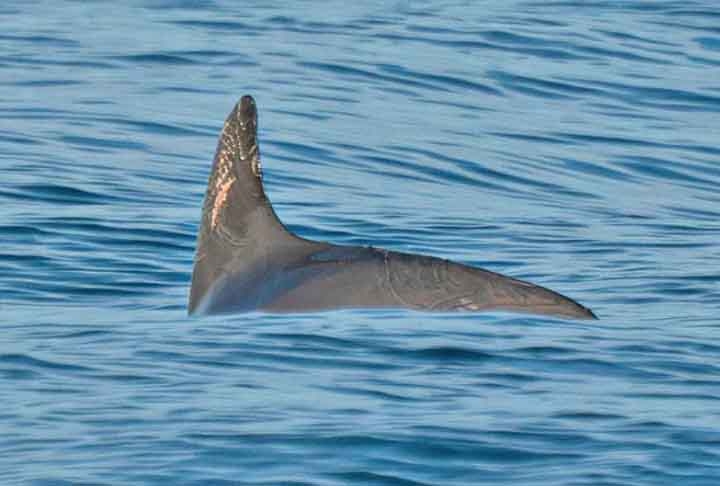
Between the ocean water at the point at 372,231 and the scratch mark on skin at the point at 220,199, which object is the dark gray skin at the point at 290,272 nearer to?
the scratch mark on skin at the point at 220,199

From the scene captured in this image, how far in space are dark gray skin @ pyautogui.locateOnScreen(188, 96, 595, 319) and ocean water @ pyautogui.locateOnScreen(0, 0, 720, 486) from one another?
0.50 meters

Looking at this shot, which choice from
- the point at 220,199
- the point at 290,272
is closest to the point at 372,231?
the point at 220,199

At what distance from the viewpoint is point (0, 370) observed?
36.2ft

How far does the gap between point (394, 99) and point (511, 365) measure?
36.0ft

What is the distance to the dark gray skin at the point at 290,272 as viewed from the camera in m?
10.4

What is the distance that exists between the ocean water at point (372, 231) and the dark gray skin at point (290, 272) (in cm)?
50

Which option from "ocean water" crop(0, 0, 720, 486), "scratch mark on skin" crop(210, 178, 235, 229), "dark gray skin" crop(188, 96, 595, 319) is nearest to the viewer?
"ocean water" crop(0, 0, 720, 486)

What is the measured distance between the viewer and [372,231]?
623 inches

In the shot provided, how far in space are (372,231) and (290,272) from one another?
498 cm

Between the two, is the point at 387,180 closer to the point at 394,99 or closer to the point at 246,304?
the point at 394,99

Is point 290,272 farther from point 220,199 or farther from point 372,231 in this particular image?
point 372,231

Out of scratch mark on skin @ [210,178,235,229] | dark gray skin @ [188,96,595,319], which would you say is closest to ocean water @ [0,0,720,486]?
dark gray skin @ [188,96,595,319]

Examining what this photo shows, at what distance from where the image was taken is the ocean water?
9.81 m

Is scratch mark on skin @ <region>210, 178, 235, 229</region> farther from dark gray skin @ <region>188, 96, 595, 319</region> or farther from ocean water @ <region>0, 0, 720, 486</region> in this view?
ocean water @ <region>0, 0, 720, 486</region>
